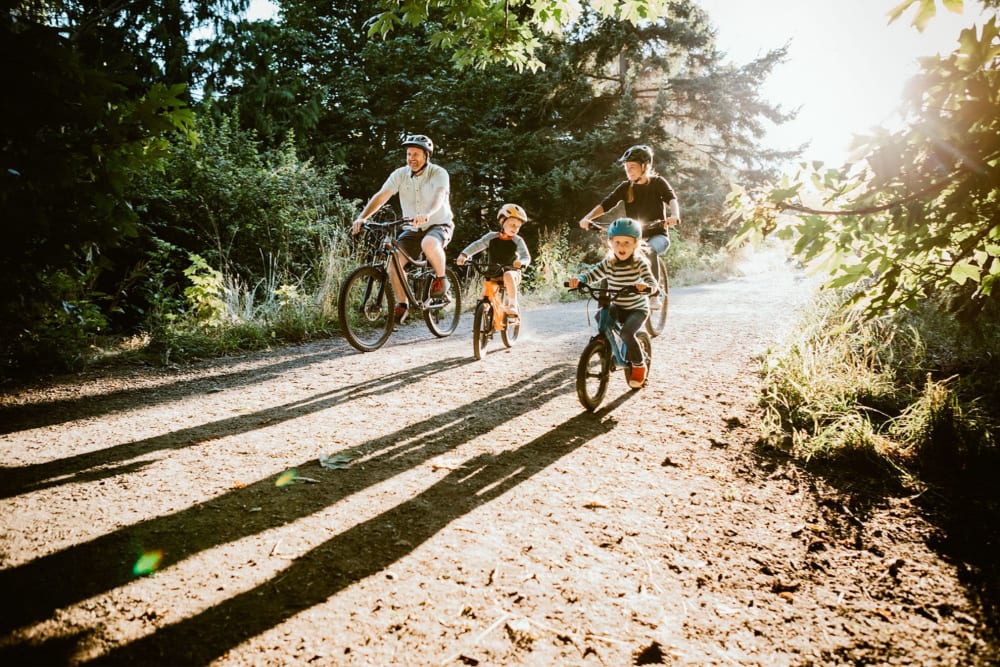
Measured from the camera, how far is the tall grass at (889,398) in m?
2.76

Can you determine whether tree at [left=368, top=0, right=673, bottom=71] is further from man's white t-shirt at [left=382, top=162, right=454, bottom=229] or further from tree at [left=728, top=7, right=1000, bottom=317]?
tree at [left=728, top=7, right=1000, bottom=317]

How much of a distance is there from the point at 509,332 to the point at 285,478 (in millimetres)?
3643

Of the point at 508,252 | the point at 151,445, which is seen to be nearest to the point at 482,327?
the point at 508,252

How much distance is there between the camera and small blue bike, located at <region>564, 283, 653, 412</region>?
12.0 feet

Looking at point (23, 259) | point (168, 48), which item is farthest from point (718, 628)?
point (168, 48)

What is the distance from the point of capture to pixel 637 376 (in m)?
3.91

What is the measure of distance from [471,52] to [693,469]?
4.38 meters

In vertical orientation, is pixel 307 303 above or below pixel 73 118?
below

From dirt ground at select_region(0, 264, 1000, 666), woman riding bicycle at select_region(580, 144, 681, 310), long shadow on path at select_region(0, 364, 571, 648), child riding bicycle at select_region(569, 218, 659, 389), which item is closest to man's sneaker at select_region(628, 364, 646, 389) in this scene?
child riding bicycle at select_region(569, 218, 659, 389)

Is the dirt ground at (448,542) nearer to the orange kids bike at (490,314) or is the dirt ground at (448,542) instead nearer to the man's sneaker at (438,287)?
the orange kids bike at (490,314)

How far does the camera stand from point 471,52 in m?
4.95

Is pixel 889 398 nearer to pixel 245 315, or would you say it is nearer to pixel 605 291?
pixel 605 291

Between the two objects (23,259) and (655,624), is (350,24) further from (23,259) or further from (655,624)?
(655,624)

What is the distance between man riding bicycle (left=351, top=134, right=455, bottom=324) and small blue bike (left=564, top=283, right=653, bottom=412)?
8.00 feet
